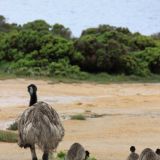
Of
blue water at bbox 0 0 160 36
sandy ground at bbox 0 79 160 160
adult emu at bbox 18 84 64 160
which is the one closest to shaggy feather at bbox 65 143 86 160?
adult emu at bbox 18 84 64 160

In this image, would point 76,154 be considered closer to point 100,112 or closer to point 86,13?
point 100,112

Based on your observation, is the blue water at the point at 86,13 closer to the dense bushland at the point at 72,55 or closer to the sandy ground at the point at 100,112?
the dense bushland at the point at 72,55

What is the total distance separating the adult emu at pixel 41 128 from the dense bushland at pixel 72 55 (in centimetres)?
1997

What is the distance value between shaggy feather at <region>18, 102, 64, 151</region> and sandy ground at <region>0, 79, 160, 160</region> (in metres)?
2.67

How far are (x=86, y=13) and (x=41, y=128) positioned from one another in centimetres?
5295

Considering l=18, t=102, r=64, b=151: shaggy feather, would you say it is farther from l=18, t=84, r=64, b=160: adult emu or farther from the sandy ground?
the sandy ground

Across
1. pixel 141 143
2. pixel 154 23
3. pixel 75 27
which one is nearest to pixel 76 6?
pixel 154 23

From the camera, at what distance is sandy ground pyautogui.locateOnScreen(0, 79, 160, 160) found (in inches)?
711

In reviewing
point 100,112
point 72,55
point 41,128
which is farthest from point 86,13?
point 41,128

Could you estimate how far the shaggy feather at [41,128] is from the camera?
43.2 feet

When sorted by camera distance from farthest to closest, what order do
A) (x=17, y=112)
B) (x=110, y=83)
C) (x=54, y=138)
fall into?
(x=110, y=83) < (x=17, y=112) < (x=54, y=138)

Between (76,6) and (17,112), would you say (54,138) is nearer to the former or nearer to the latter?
(17,112)

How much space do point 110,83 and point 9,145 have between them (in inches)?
581

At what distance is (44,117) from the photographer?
13.2 metres
